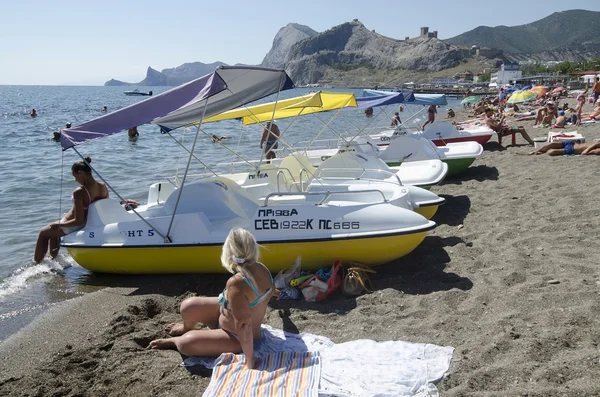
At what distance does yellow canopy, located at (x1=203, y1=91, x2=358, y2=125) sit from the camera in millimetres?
9539

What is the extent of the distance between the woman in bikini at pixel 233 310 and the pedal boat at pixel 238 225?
1.66m

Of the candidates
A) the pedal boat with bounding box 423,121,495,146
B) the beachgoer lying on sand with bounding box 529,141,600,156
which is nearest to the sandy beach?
the beachgoer lying on sand with bounding box 529,141,600,156

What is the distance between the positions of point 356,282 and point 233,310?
211cm

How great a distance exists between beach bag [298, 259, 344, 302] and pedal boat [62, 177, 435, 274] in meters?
0.36

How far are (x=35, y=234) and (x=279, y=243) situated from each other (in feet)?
20.1

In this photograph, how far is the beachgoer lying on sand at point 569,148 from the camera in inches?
456

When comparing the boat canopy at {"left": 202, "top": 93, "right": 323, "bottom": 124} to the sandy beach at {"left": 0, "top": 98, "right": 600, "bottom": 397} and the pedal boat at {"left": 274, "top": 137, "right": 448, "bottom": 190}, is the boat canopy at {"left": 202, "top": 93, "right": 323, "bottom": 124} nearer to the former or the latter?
the pedal boat at {"left": 274, "top": 137, "right": 448, "bottom": 190}

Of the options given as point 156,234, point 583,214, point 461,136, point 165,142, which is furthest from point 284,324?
point 165,142

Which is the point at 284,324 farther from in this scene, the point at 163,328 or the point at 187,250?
the point at 187,250

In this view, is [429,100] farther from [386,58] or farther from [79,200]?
[386,58]

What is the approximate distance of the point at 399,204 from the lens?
7051 millimetres

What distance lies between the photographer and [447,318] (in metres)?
4.78

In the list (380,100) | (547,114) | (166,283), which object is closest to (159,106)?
(166,283)

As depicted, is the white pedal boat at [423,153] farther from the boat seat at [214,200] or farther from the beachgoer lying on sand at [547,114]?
the beachgoer lying on sand at [547,114]
